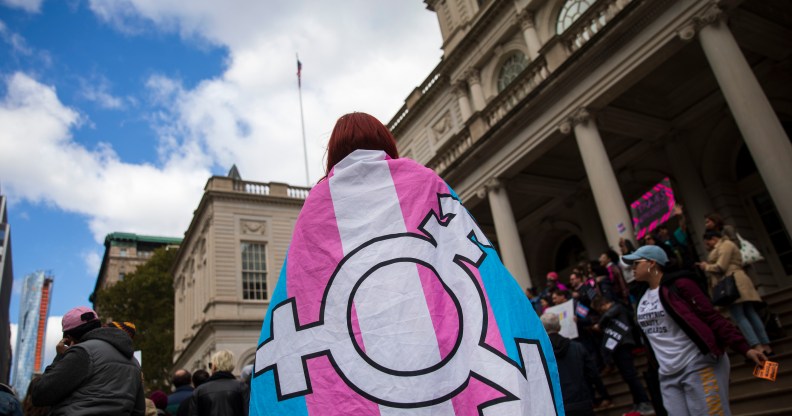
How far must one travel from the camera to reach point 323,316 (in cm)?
185

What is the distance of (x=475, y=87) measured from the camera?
18359mm

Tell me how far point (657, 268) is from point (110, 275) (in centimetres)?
8057

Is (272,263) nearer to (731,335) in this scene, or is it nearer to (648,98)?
(648,98)

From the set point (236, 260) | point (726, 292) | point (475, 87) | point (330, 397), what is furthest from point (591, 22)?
point (236, 260)

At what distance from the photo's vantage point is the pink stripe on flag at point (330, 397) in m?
1.67

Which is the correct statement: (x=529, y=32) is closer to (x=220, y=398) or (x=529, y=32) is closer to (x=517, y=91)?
(x=517, y=91)

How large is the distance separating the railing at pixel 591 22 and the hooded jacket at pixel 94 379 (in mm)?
11209

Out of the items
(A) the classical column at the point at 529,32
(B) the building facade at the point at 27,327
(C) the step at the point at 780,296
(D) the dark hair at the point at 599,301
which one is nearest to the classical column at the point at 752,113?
(C) the step at the point at 780,296

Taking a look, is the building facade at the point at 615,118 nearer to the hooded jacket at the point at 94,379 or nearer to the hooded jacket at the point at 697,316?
the hooded jacket at the point at 697,316

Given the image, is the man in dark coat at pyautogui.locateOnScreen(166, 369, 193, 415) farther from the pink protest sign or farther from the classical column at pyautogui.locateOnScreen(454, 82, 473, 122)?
the classical column at pyautogui.locateOnScreen(454, 82, 473, 122)

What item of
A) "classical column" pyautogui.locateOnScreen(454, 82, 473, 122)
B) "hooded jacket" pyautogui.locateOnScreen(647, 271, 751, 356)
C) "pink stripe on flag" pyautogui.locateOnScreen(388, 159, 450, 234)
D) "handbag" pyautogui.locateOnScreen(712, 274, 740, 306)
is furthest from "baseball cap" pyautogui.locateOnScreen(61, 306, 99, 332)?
"classical column" pyautogui.locateOnScreen(454, 82, 473, 122)

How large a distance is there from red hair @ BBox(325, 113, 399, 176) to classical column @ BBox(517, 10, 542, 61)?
14639 mm

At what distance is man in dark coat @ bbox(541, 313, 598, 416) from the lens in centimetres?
510

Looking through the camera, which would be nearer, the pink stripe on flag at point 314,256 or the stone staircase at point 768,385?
the pink stripe on flag at point 314,256
